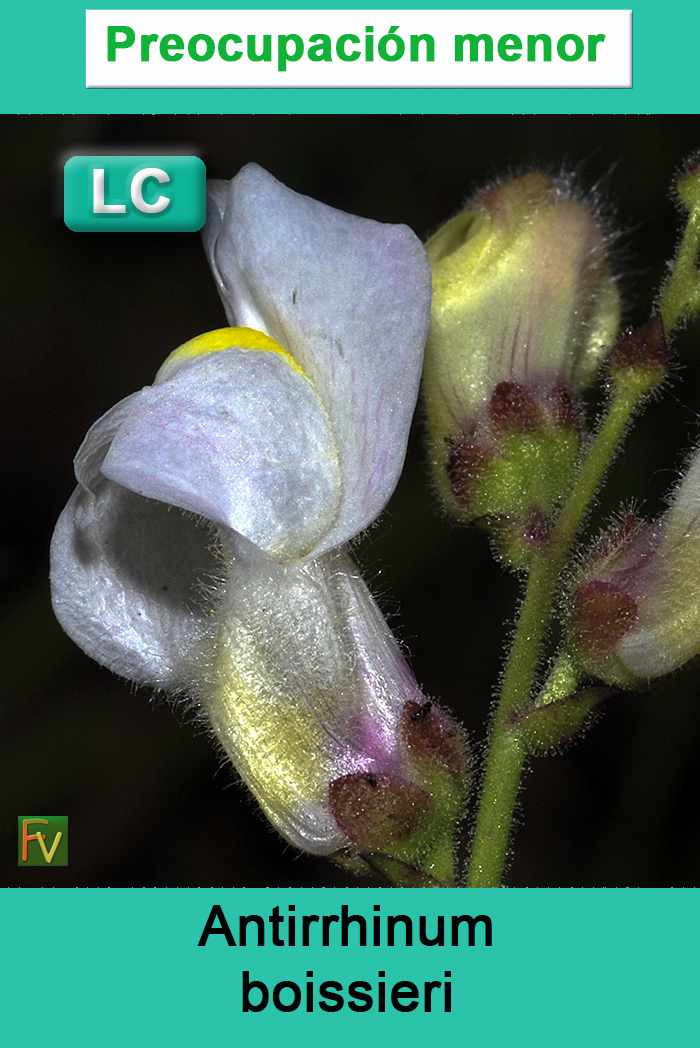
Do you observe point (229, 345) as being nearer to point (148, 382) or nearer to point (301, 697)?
point (301, 697)

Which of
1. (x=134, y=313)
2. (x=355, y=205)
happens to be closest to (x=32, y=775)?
(x=134, y=313)

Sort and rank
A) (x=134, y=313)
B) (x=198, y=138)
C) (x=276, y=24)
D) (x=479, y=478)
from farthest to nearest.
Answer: (x=134, y=313) → (x=198, y=138) → (x=276, y=24) → (x=479, y=478)

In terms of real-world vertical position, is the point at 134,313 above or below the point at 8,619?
above

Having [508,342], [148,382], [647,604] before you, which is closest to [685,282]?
[508,342]

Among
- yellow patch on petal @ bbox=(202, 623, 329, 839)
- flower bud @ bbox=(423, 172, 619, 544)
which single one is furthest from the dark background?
yellow patch on petal @ bbox=(202, 623, 329, 839)

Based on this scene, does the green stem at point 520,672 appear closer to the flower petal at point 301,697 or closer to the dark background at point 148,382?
the flower petal at point 301,697

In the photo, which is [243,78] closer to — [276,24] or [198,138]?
[276,24]
